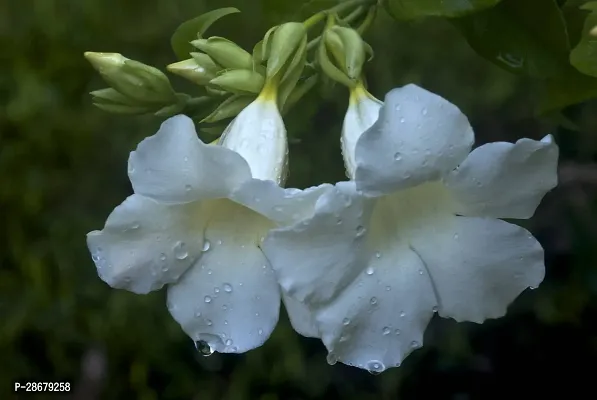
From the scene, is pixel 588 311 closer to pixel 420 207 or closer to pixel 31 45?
pixel 420 207

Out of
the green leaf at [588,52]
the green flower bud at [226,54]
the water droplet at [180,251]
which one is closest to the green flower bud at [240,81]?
the green flower bud at [226,54]

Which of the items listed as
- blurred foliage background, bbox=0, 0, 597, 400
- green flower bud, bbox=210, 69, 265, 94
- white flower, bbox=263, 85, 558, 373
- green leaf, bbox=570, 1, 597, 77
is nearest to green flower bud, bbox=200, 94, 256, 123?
green flower bud, bbox=210, 69, 265, 94

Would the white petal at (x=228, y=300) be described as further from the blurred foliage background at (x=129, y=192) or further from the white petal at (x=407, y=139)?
the blurred foliage background at (x=129, y=192)

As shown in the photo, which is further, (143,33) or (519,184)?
(143,33)

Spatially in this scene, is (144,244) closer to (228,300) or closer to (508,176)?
(228,300)

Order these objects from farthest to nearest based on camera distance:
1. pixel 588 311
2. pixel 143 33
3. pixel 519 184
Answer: pixel 143 33
pixel 588 311
pixel 519 184

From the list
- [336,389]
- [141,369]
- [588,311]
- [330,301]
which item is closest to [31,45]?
[141,369]

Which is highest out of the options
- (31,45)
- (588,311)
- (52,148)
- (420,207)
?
(420,207)
